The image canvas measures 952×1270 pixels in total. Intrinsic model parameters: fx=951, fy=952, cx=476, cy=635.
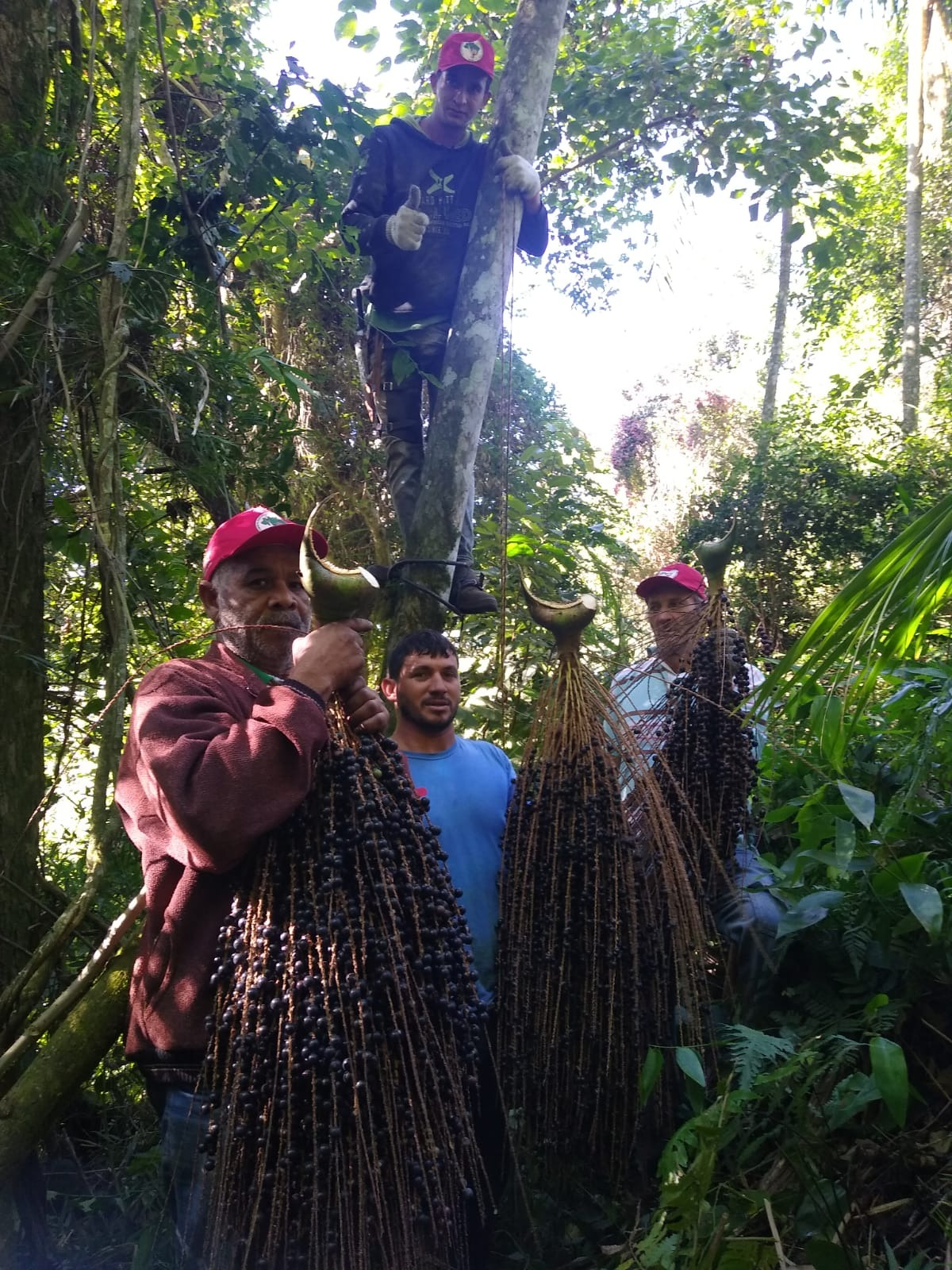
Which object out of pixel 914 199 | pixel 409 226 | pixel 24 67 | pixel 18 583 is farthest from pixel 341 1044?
pixel 914 199

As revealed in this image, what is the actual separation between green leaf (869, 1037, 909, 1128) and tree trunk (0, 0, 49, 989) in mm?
2221

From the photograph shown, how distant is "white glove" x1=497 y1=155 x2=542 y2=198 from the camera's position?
9.96 feet

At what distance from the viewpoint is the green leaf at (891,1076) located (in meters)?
1.44

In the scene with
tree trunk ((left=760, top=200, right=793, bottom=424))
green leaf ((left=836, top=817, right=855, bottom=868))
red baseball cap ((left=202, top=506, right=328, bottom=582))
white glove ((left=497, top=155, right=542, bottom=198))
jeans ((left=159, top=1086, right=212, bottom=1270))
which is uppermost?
tree trunk ((left=760, top=200, right=793, bottom=424))

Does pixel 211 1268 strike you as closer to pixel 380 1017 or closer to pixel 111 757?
pixel 380 1017

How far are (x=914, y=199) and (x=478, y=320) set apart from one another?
10.3m

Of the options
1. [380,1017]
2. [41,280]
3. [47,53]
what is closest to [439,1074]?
[380,1017]

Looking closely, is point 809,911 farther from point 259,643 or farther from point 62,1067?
point 62,1067

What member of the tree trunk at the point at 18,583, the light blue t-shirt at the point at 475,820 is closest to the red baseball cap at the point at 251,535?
the light blue t-shirt at the point at 475,820

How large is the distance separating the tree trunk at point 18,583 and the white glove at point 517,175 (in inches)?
56.7

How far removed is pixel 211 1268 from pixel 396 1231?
1.02 ft

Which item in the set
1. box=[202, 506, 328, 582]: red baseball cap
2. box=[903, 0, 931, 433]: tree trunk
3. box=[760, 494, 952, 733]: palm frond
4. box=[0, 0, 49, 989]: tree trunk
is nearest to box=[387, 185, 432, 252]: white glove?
box=[0, 0, 49, 989]: tree trunk

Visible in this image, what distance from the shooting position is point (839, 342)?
1497cm

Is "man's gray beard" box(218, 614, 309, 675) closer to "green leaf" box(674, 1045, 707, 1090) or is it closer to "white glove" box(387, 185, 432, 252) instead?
"green leaf" box(674, 1045, 707, 1090)
